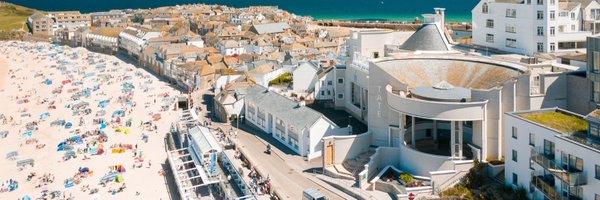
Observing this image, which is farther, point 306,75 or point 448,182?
point 306,75

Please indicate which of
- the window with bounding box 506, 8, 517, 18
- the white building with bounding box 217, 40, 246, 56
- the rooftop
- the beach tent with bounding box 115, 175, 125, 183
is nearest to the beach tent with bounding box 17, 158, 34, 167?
the beach tent with bounding box 115, 175, 125, 183

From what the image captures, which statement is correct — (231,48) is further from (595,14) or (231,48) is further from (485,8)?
(595,14)

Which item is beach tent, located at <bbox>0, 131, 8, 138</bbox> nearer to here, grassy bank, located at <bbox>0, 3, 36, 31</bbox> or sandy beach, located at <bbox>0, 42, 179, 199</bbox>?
sandy beach, located at <bbox>0, 42, 179, 199</bbox>

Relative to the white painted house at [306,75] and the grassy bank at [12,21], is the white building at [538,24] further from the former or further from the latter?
the grassy bank at [12,21]

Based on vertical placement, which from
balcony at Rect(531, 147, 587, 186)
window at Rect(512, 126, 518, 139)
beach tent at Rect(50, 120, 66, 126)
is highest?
window at Rect(512, 126, 518, 139)

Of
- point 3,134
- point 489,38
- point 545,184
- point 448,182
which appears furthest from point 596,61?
point 3,134

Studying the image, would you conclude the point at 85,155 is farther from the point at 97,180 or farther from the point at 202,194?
the point at 202,194
